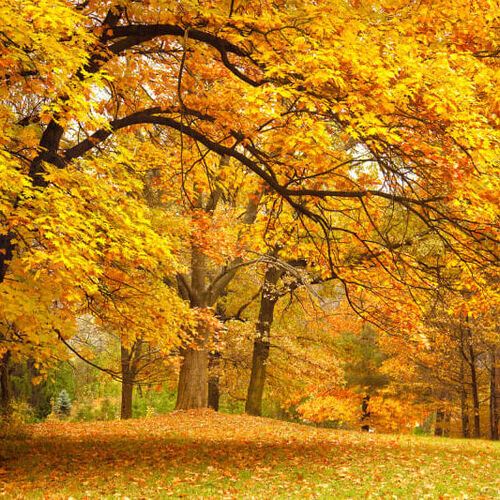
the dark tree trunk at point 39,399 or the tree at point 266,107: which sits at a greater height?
the tree at point 266,107

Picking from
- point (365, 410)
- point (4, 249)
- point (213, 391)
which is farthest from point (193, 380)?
point (365, 410)

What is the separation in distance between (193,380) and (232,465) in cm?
710

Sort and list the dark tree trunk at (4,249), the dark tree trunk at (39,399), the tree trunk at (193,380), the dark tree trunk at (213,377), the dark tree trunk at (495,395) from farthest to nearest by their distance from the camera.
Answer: the dark tree trunk at (213,377) → the dark tree trunk at (39,399) → the dark tree trunk at (495,395) → the tree trunk at (193,380) → the dark tree trunk at (4,249)

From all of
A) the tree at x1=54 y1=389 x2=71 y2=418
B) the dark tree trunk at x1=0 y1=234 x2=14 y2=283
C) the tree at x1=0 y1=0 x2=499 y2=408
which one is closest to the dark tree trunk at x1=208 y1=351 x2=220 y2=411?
the tree at x1=54 y1=389 x2=71 y2=418

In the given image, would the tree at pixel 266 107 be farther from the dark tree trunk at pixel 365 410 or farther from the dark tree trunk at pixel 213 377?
the dark tree trunk at pixel 365 410

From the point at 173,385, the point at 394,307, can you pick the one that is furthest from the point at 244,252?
the point at 173,385

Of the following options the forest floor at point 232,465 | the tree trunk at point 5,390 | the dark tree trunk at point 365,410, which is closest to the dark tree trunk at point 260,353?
the forest floor at point 232,465

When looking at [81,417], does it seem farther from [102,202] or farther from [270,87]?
[270,87]

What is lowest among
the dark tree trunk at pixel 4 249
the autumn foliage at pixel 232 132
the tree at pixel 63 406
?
the tree at pixel 63 406

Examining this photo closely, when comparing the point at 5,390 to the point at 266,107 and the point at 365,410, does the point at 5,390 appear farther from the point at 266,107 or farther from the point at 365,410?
the point at 365,410

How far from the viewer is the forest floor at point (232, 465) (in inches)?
269

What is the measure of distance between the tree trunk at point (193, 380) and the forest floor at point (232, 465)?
8.48 ft

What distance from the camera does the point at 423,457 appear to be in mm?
9508

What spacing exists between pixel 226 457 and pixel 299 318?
12405 millimetres
